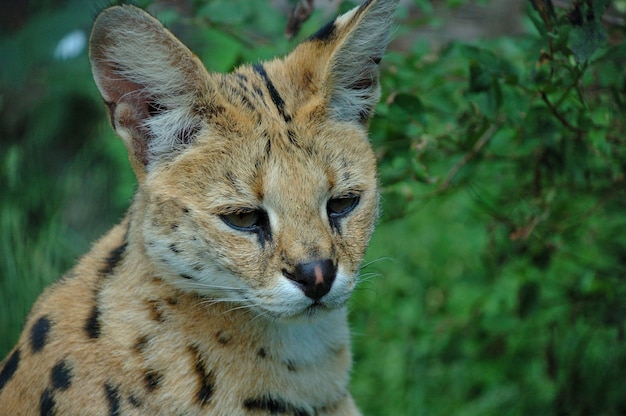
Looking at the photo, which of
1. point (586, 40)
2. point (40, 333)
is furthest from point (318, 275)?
point (586, 40)

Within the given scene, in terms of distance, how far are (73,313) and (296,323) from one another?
863mm

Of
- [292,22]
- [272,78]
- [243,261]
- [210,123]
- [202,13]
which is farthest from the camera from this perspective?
[202,13]

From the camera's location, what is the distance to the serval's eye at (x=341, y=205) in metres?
3.02

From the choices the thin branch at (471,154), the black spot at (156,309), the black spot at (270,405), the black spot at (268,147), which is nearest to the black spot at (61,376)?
the black spot at (156,309)

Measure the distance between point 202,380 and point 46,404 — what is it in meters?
0.55

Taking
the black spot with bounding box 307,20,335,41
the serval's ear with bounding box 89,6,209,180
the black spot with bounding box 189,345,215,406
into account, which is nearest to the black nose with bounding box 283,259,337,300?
the black spot with bounding box 189,345,215,406

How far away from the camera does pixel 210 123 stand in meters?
3.05

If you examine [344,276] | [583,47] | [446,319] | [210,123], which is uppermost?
[583,47]

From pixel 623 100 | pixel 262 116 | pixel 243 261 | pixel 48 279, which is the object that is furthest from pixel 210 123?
pixel 48 279

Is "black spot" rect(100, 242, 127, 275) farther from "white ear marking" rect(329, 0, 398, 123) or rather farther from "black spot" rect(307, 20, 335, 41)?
"black spot" rect(307, 20, 335, 41)

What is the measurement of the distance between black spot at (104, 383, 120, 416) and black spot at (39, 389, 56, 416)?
194 mm

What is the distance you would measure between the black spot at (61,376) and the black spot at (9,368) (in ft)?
0.84

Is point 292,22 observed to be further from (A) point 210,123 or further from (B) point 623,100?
(B) point 623,100

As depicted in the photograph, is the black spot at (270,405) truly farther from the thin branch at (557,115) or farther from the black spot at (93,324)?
the thin branch at (557,115)
